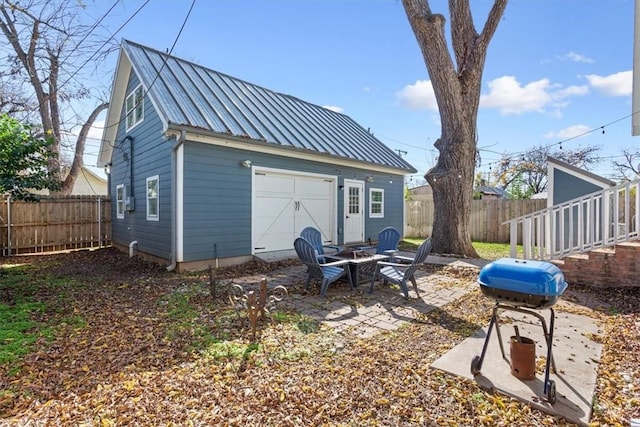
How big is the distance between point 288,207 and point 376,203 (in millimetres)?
3950

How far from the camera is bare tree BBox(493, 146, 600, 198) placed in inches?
978

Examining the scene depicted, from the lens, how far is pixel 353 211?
10.6m

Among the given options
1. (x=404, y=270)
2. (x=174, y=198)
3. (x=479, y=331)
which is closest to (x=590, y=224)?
(x=404, y=270)

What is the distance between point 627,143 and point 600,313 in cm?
2736

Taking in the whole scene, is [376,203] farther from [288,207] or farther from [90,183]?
[90,183]

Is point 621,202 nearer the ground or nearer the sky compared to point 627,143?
nearer the ground

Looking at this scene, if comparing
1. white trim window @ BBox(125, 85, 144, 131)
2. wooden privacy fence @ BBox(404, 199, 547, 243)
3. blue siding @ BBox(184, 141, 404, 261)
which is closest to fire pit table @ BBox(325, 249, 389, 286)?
blue siding @ BBox(184, 141, 404, 261)

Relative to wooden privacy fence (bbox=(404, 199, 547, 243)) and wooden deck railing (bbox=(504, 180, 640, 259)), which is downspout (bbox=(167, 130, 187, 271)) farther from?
wooden privacy fence (bbox=(404, 199, 547, 243))

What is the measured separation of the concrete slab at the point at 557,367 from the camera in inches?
88.9

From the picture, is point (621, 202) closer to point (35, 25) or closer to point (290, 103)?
point (290, 103)

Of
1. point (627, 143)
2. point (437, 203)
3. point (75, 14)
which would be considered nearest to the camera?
point (437, 203)

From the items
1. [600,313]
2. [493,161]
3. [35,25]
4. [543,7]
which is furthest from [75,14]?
[493,161]

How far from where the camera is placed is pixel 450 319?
403cm

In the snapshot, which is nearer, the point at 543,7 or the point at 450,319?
the point at 450,319
